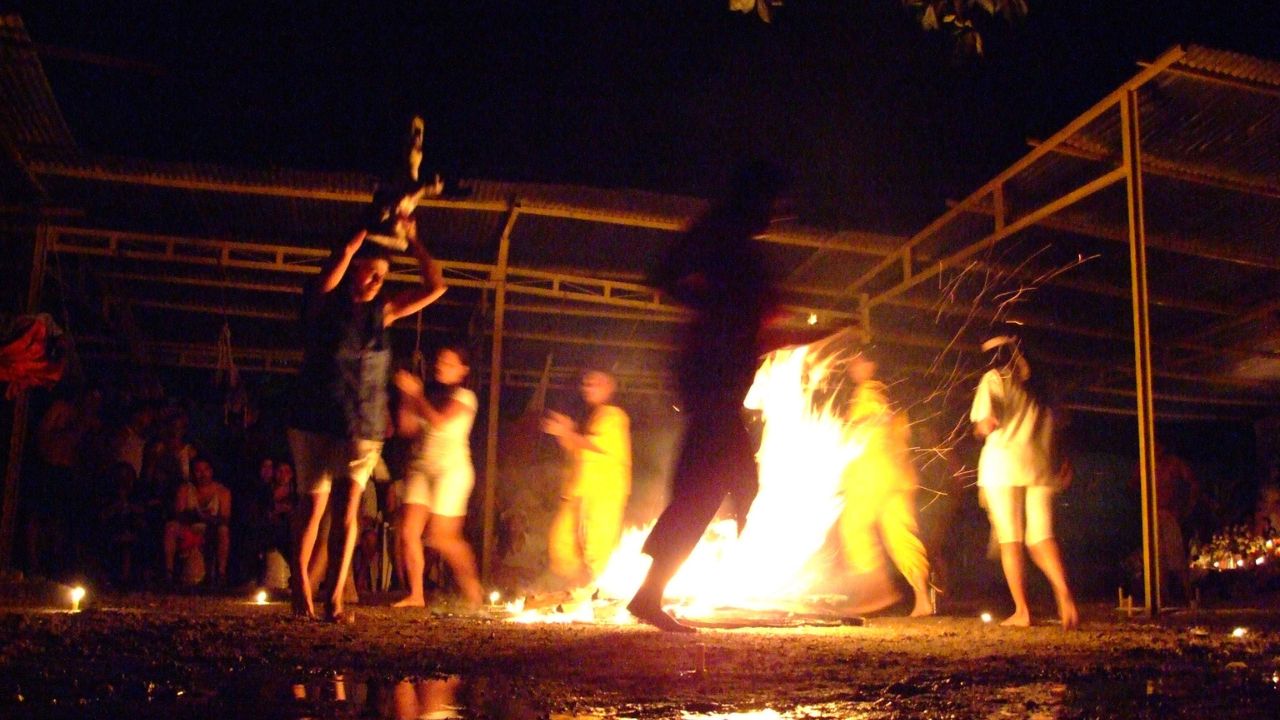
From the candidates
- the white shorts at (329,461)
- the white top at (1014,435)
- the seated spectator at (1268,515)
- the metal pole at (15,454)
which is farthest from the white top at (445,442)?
the seated spectator at (1268,515)

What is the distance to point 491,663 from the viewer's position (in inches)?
175

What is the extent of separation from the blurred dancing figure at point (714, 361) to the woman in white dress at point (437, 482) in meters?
3.00

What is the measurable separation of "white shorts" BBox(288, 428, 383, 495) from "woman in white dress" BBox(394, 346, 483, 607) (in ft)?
5.89

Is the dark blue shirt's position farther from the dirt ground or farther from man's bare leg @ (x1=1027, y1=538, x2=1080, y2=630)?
man's bare leg @ (x1=1027, y1=538, x2=1080, y2=630)

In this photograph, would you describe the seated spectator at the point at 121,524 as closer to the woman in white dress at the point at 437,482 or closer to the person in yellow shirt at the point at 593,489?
the woman in white dress at the point at 437,482

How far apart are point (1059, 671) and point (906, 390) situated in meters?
12.0

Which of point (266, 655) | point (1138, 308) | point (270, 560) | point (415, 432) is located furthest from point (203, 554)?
point (1138, 308)

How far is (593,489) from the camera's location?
968 centimetres

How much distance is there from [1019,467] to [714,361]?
2797mm

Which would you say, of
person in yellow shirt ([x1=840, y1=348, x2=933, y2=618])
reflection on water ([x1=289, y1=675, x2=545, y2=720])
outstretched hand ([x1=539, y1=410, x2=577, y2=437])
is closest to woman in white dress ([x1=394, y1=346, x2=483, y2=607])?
outstretched hand ([x1=539, y1=410, x2=577, y2=437])

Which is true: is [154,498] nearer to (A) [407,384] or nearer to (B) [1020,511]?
(A) [407,384]

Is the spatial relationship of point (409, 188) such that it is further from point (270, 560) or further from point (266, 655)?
point (270, 560)

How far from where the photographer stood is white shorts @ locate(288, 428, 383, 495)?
21.1ft

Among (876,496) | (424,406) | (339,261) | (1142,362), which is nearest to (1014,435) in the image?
(1142,362)
